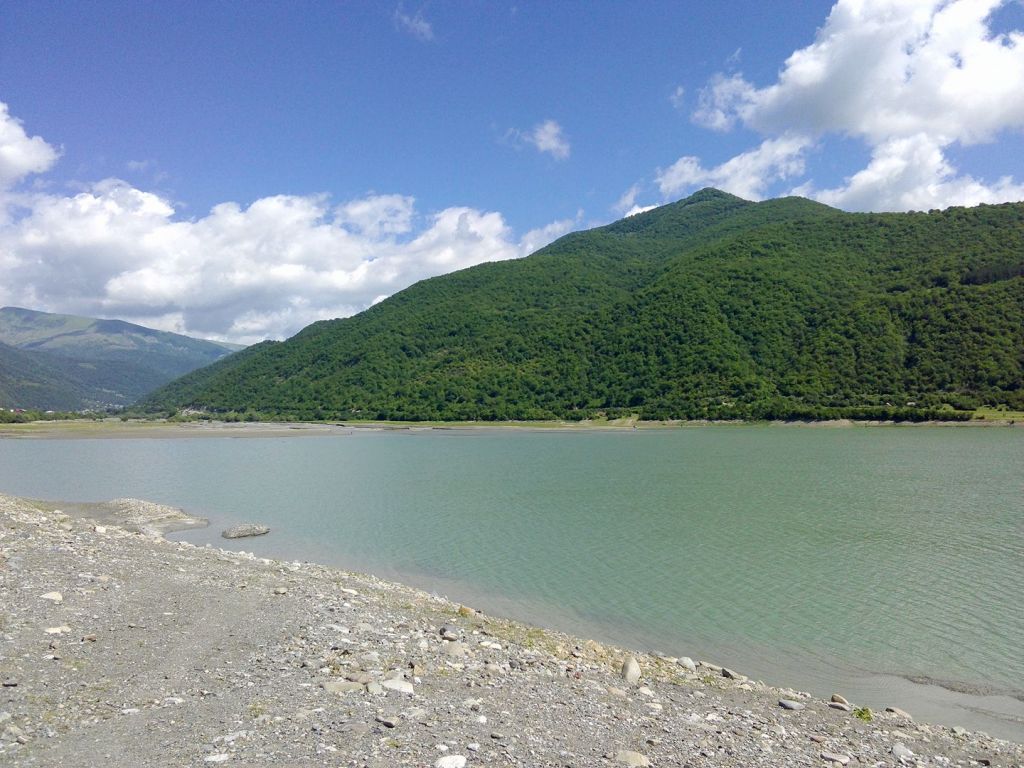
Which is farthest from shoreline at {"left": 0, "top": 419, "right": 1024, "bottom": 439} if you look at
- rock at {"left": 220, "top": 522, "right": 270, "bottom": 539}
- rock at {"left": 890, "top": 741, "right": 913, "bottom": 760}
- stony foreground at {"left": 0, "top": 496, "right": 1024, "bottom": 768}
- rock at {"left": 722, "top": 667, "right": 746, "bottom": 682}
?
rock at {"left": 890, "top": 741, "right": 913, "bottom": 760}

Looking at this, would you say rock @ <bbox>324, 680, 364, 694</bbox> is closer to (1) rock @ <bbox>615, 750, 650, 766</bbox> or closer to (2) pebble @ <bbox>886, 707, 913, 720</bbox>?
(1) rock @ <bbox>615, 750, 650, 766</bbox>

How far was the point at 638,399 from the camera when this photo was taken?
133m

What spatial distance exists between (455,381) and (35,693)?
6191 inches

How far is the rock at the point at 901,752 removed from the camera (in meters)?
8.33

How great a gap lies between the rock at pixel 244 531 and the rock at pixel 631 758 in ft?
77.8

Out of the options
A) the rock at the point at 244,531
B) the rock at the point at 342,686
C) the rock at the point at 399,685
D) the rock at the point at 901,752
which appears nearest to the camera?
the rock at the point at 901,752

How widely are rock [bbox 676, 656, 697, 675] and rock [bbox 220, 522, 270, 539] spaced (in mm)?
20951

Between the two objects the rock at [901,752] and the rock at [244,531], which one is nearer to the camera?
the rock at [901,752]

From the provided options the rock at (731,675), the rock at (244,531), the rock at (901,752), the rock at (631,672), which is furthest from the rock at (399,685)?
the rock at (244,531)

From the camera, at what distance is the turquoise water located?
45.3 ft

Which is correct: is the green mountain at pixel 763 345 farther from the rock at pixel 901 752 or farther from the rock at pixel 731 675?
the rock at pixel 901 752

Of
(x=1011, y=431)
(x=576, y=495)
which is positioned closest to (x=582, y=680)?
(x=576, y=495)

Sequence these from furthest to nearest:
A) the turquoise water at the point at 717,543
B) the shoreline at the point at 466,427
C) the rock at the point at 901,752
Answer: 1. the shoreline at the point at 466,427
2. the turquoise water at the point at 717,543
3. the rock at the point at 901,752

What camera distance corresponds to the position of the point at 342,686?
8883 millimetres
